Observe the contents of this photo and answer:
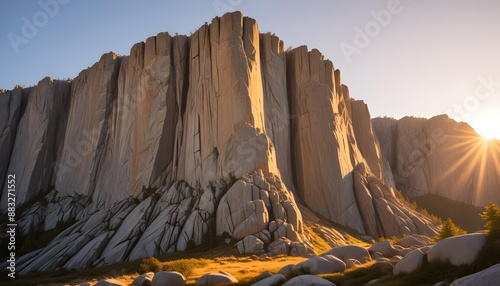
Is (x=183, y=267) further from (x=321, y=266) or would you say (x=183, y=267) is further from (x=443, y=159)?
(x=443, y=159)

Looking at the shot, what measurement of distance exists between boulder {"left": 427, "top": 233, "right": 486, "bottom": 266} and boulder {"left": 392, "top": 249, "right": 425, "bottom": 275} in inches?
14.5

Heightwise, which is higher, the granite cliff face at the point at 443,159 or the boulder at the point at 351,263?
the granite cliff face at the point at 443,159

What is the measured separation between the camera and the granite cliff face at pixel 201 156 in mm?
37125

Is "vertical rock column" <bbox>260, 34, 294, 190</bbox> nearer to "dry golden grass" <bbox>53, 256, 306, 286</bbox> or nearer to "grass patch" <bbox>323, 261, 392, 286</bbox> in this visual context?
"dry golden grass" <bbox>53, 256, 306, 286</bbox>

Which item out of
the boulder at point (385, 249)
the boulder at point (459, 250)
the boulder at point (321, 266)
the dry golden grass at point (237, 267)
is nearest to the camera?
the boulder at point (459, 250)

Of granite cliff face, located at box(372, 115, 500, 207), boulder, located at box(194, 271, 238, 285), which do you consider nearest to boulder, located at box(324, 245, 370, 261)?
boulder, located at box(194, 271, 238, 285)

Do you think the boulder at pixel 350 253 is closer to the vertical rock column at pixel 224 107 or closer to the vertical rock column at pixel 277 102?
the vertical rock column at pixel 224 107

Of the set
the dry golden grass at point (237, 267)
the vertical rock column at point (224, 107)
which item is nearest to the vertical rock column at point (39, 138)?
the vertical rock column at point (224, 107)

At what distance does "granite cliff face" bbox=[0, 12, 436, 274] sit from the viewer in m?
37.1

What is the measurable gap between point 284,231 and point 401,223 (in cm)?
A: 2251

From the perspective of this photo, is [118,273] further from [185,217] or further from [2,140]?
[2,140]

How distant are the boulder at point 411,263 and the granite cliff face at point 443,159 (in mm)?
69197

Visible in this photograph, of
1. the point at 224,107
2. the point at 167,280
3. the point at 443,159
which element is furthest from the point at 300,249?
the point at 443,159

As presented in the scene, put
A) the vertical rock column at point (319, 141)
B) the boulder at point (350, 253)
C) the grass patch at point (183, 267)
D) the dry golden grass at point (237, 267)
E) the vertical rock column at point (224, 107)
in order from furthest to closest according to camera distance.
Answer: the vertical rock column at point (319, 141)
the vertical rock column at point (224, 107)
the grass patch at point (183, 267)
the dry golden grass at point (237, 267)
the boulder at point (350, 253)
